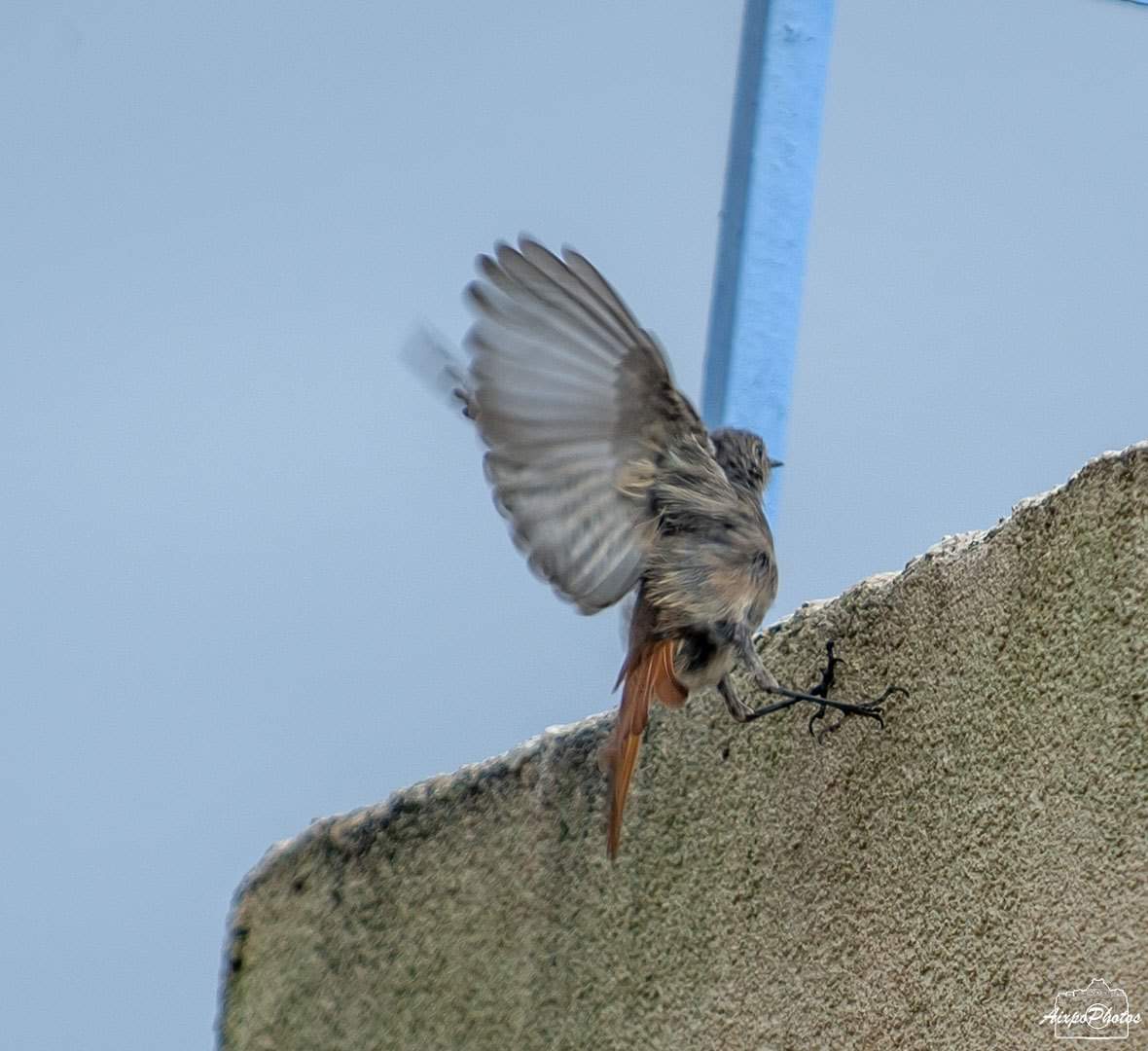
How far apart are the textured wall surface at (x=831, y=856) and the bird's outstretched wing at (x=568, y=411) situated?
0.28 metres

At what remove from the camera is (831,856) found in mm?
2205

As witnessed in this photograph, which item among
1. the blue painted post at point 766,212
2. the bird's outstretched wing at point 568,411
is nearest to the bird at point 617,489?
the bird's outstretched wing at point 568,411

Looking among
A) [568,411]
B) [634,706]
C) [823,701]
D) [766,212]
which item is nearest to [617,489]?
[568,411]

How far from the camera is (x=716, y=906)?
2.39 meters

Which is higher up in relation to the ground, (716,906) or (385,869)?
(385,869)

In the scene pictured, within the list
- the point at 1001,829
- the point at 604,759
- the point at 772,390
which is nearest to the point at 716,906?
the point at 604,759

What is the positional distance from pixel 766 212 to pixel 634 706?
1.15 metres

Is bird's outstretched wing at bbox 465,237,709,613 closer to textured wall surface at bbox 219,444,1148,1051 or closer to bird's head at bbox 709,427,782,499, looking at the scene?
bird's head at bbox 709,427,782,499

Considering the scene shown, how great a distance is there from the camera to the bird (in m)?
2.29

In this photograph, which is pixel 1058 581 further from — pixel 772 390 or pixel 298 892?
pixel 298 892

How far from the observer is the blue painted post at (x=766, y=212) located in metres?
3.14

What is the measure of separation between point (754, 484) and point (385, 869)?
0.89m

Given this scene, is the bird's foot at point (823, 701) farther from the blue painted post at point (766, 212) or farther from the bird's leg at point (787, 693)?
the blue painted post at point (766, 212)

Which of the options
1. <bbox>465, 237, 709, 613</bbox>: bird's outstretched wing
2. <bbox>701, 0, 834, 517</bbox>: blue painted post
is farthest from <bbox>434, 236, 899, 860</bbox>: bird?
<bbox>701, 0, 834, 517</bbox>: blue painted post
